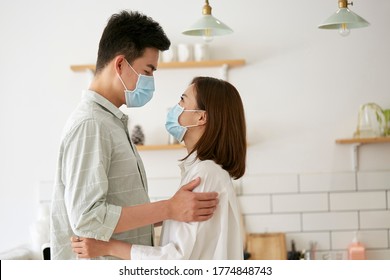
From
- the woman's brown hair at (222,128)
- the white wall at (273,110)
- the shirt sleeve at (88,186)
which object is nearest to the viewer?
the shirt sleeve at (88,186)

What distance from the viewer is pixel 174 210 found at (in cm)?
132

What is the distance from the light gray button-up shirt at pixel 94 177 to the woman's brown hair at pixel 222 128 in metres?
0.16

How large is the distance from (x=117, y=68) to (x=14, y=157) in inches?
62.4

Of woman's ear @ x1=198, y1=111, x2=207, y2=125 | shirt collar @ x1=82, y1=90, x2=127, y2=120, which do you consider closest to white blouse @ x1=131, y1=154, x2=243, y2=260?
woman's ear @ x1=198, y1=111, x2=207, y2=125

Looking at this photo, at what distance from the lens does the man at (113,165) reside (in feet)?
4.28

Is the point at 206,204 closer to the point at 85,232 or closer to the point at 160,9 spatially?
the point at 85,232

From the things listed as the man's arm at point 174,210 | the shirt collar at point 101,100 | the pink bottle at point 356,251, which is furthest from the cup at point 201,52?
the man's arm at point 174,210

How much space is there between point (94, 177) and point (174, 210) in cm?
17

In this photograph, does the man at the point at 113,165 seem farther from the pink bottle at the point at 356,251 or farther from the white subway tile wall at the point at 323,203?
the pink bottle at the point at 356,251

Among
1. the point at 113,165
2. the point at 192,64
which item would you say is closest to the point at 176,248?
the point at 113,165

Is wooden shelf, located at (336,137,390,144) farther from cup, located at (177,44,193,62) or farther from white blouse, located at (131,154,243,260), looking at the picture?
white blouse, located at (131,154,243,260)

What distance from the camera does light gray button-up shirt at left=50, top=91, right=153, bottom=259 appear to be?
130cm

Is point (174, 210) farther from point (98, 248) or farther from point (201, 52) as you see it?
point (201, 52)
